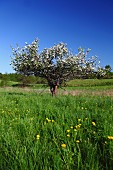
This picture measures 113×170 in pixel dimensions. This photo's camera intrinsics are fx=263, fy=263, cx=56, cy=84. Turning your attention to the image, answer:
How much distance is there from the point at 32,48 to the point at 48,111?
65.1 feet

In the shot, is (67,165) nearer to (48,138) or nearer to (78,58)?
(48,138)

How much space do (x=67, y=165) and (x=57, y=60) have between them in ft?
75.7

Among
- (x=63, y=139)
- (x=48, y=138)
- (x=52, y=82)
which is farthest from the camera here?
(x=52, y=82)

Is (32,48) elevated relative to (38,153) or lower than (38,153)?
elevated

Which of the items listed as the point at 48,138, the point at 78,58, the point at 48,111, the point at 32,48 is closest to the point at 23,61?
the point at 32,48

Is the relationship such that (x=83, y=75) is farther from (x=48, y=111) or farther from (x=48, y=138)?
(x=48, y=138)

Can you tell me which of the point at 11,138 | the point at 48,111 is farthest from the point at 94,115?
the point at 11,138

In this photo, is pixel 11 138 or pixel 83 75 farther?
pixel 83 75

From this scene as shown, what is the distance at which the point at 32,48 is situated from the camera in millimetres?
27344

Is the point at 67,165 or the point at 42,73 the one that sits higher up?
the point at 42,73

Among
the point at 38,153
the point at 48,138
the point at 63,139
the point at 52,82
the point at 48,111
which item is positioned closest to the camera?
the point at 38,153

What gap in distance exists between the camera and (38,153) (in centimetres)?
387

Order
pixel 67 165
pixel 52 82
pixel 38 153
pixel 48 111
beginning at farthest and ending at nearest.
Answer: pixel 52 82
pixel 48 111
pixel 38 153
pixel 67 165

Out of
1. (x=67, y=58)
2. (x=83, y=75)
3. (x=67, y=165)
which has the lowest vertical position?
(x=67, y=165)
